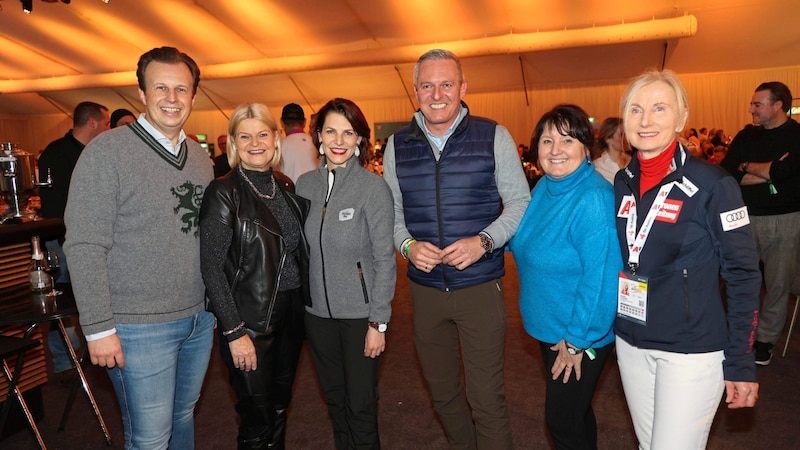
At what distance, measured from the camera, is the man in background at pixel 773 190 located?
3.73m

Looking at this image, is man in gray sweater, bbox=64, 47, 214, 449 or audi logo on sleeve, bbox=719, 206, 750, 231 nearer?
audi logo on sleeve, bbox=719, 206, 750, 231

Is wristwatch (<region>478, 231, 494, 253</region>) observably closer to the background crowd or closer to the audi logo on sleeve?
the background crowd

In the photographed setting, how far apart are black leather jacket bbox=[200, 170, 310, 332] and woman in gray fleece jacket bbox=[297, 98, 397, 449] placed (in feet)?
0.77

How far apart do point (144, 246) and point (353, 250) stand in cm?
82

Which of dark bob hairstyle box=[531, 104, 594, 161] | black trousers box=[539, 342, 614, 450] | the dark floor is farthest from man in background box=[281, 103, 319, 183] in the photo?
black trousers box=[539, 342, 614, 450]

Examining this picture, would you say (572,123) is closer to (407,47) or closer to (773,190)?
(773,190)

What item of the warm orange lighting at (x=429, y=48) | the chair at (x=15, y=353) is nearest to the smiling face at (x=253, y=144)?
the chair at (x=15, y=353)

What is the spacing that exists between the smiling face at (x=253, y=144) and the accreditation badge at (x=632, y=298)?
1.48 m

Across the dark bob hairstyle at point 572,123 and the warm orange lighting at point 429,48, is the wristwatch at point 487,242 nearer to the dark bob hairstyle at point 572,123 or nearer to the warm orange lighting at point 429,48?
the dark bob hairstyle at point 572,123

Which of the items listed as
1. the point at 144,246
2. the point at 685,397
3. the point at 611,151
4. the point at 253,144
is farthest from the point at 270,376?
the point at 611,151

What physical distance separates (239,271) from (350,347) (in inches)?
24.1

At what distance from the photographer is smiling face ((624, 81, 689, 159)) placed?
1.75m

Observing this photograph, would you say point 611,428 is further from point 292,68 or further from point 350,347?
point 292,68

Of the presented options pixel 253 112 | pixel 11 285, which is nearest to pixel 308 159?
pixel 11 285
